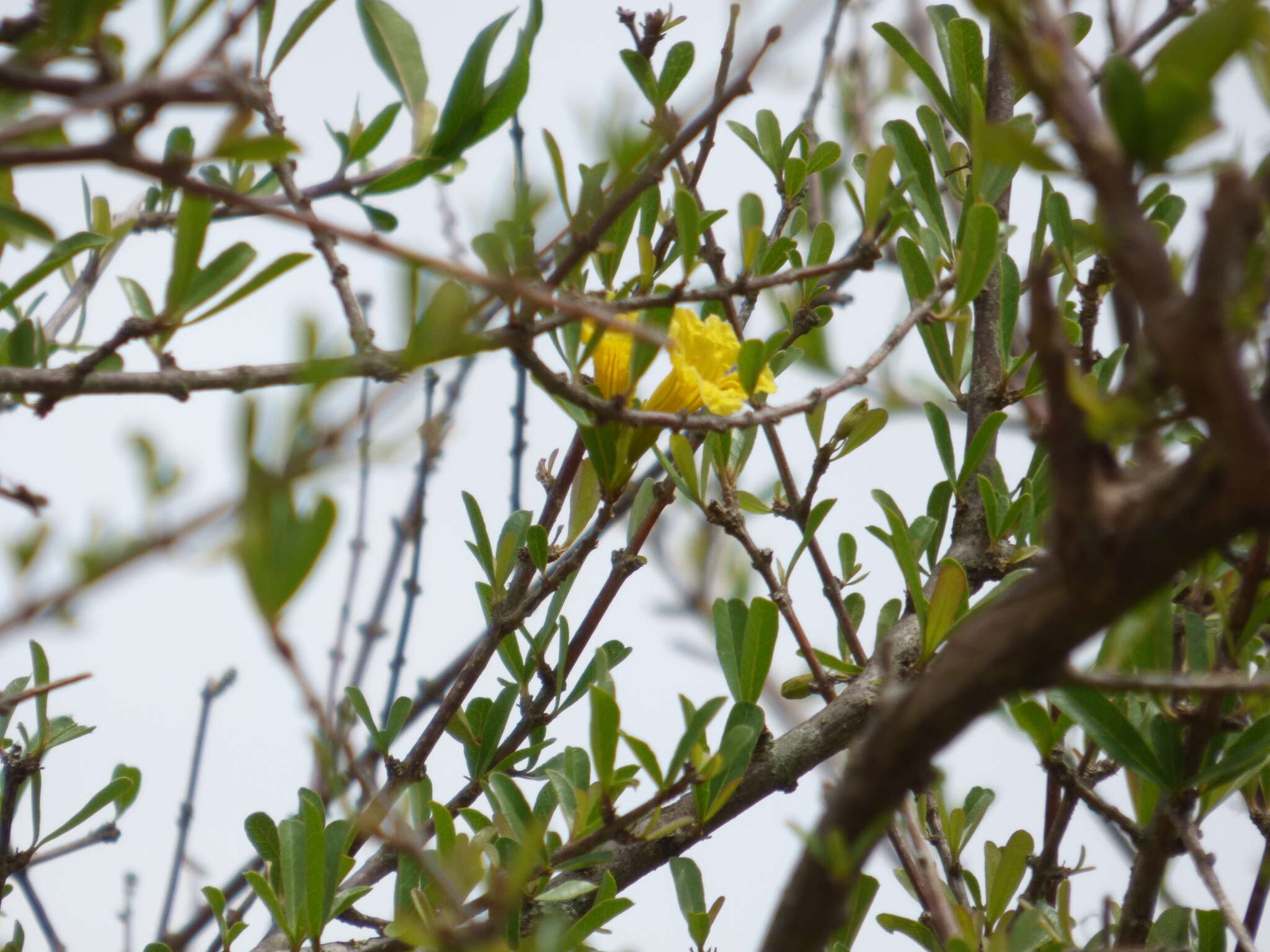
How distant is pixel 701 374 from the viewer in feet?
2.49

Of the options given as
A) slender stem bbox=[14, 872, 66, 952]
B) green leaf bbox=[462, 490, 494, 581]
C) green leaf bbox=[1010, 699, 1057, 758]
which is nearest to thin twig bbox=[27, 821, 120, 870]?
slender stem bbox=[14, 872, 66, 952]

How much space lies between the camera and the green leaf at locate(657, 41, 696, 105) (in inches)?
30.8

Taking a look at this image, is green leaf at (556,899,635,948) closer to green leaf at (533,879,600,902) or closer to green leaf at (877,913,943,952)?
green leaf at (533,879,600,902)

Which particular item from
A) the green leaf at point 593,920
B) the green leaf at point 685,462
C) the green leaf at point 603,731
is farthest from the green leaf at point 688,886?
the green leaf at point 685,462

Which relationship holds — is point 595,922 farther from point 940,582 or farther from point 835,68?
point 835,68

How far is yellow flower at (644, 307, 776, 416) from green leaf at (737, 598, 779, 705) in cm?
14

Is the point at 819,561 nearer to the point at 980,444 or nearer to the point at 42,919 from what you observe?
the point at 980,444

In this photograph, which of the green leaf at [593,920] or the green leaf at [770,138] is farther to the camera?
the green leaf at [770,138]

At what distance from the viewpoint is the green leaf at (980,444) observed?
847 millimetres

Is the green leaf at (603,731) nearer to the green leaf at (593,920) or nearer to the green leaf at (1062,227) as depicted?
the green leaf at (593,920)

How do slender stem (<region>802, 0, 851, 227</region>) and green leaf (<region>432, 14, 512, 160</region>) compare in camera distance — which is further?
slender stem (<region>802, 0, 851, 227</region>)

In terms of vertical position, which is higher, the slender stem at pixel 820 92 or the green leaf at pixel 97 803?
the slender stem at pixel 820 92

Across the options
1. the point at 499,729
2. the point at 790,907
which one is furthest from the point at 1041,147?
the point at 499,729

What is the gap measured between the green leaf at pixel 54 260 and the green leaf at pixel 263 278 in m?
0.13
